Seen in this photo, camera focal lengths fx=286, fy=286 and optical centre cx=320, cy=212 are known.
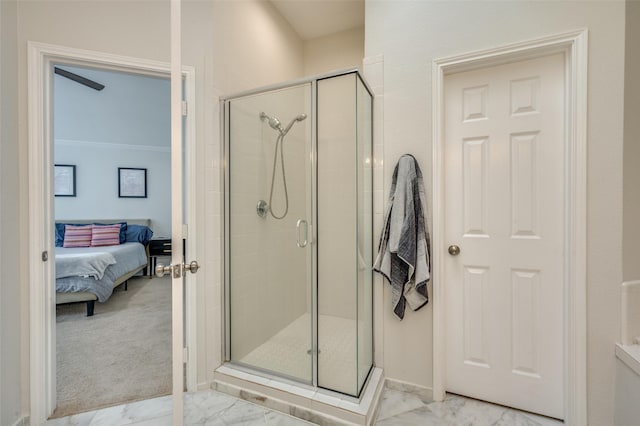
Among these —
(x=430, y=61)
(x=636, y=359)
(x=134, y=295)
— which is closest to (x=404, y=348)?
(x=636, y=359)

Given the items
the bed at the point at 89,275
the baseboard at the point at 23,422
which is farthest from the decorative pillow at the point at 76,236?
the baseboard at the point at 23,422

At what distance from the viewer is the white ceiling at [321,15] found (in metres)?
2.50

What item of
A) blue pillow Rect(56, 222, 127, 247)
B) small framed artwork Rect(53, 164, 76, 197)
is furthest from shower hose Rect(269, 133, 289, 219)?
small framed artwork Rect(53, 164, 76, 197)

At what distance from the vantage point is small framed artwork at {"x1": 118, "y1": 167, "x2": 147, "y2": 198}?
533 cm

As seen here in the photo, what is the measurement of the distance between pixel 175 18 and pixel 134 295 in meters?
3.90

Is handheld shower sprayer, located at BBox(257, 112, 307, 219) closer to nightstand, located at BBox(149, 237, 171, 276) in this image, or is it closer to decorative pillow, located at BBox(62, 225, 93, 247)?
nightstand, located at BBox(149, 237, 171, 276)

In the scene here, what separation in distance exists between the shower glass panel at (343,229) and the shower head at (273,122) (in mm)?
404

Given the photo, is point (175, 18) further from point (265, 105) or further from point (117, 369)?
point (117, 369)

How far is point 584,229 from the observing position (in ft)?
4.74

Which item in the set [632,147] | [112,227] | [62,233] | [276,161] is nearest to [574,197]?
[632,147]

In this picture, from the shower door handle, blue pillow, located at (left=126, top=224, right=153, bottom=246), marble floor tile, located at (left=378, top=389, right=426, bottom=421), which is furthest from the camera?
blue pillow, located at (left=126, top=224, right=153, bottom=246)

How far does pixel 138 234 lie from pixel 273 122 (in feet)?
13.8

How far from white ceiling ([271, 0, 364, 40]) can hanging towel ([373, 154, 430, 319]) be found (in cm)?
169

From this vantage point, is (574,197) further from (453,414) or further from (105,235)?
(105,235)
